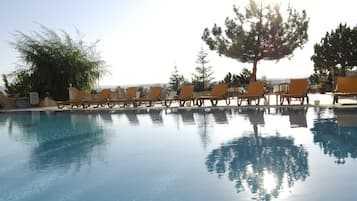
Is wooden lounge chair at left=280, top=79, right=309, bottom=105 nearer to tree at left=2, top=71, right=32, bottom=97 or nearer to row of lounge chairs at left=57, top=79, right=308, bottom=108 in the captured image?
row of lounge chairs at left=57, top=79, right=308, bottom=108

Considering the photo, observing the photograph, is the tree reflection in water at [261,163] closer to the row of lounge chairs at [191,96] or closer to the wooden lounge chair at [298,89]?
the wooden lounge chair at [298,89]

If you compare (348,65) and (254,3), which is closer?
(254,3)

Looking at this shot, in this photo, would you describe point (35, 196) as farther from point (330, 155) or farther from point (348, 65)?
point (348, 65)

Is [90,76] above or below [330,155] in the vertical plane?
above

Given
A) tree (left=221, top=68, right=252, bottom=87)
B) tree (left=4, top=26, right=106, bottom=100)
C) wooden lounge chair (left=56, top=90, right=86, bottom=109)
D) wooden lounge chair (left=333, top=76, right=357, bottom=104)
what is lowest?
wooden lounge chair (left=56, top=90, right=86, bottom=109)

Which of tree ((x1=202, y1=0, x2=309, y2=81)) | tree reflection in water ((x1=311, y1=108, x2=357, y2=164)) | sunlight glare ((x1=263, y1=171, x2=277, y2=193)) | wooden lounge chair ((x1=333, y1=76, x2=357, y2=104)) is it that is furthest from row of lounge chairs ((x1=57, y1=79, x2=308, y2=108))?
sunlight glare ((x1=263, y1=171, x2=277, y2=193))

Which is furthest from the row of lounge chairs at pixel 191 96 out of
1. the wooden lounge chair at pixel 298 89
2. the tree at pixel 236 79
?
the tree at pixel 236 79

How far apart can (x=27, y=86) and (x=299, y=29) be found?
14.5 metres

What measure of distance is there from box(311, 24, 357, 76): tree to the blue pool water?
14261 mm

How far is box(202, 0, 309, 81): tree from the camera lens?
66.5 feet

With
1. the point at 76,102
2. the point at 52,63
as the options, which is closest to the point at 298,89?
the point at 76,102

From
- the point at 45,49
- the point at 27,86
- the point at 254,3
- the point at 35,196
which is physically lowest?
the point at 35,196

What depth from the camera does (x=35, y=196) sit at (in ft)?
13.7

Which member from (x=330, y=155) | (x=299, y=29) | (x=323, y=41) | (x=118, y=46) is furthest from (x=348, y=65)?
(x=330, y=155)
